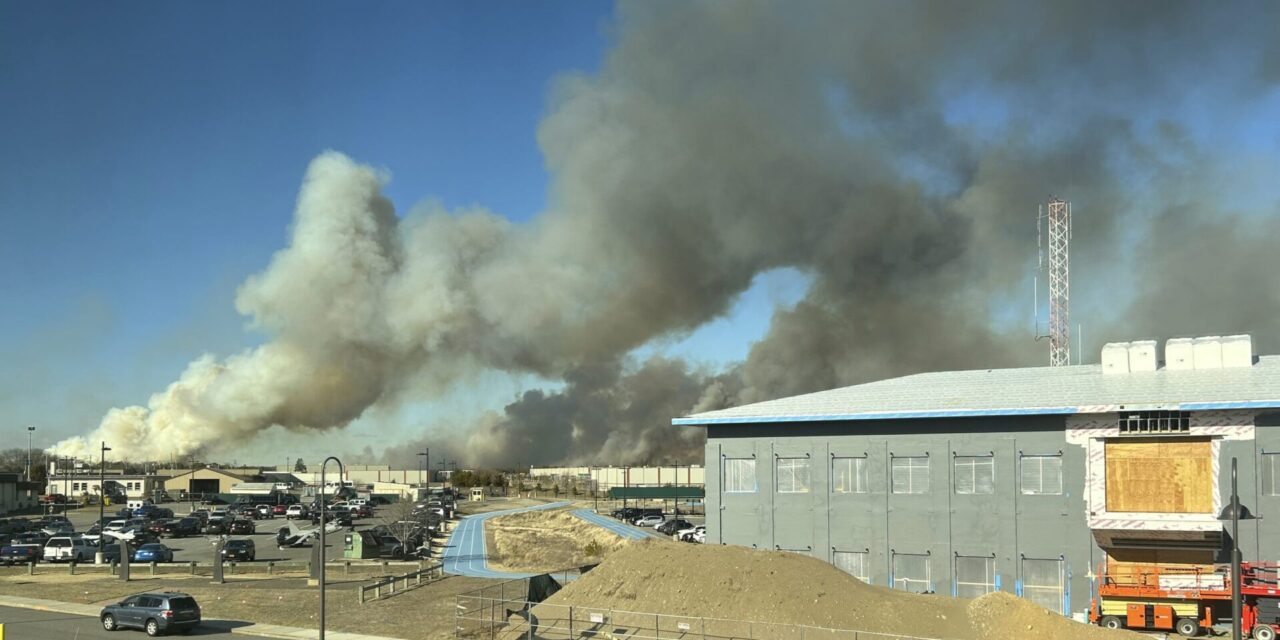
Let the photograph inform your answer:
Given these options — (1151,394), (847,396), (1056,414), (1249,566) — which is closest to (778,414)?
(847,396)

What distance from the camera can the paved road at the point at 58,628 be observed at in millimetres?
36625

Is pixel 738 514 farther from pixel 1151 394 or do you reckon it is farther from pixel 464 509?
pixel 464 509

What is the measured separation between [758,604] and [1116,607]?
12986mm

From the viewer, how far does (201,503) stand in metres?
139

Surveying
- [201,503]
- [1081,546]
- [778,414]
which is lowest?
[201,503]

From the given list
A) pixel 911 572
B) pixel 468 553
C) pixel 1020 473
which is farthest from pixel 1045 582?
pixel 468 553

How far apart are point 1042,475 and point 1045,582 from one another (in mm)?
4047

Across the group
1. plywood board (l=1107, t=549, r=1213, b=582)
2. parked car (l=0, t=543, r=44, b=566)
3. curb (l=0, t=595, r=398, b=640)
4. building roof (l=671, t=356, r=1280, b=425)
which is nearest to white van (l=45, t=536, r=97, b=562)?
parked car (l=0, t=543, r=44, b=566)

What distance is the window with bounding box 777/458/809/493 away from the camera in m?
44.8

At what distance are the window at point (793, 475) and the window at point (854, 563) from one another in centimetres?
311

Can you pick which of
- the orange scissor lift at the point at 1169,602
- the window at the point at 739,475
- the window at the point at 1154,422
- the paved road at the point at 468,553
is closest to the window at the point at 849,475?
the window at the point at 739,475

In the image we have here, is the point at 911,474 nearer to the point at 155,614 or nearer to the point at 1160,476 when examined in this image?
the point at 1160,476

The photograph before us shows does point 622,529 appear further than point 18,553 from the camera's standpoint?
Yes

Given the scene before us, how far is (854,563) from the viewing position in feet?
142
